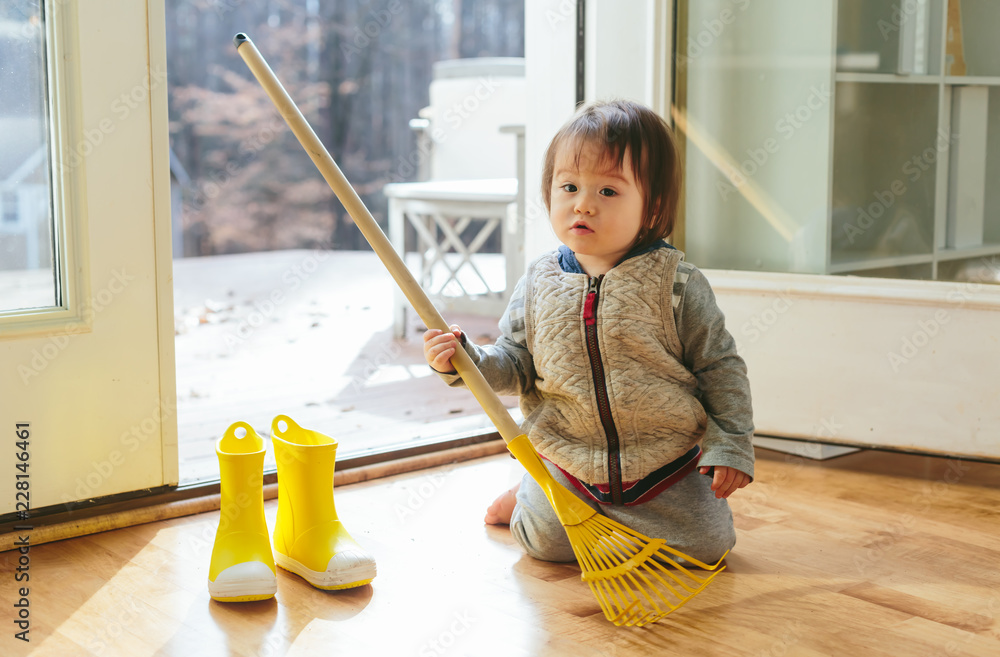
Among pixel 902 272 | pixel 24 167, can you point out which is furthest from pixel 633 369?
pixel 24 167

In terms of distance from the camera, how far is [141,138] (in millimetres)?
1391

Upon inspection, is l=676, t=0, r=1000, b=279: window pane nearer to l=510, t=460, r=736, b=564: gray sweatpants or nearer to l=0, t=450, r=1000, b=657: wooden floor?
l=0, t=450, r=1000, b=657: wooden floor

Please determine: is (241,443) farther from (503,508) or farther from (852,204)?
(852,204)

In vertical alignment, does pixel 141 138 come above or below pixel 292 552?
above

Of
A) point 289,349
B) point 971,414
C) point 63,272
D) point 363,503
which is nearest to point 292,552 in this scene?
point 363,503

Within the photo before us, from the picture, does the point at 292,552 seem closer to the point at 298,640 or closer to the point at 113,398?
the point at 298,640

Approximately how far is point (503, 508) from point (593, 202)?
0.50 metres

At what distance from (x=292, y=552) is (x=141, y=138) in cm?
64

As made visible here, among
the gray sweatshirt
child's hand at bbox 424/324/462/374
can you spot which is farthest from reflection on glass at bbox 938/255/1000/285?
child's hand at bbox 424/324/462/374

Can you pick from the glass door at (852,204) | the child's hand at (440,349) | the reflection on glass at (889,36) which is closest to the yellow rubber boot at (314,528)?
the child's hand at (440,349)

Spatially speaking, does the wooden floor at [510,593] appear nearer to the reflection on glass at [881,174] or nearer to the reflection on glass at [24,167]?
the reflection on glass at [24,167]

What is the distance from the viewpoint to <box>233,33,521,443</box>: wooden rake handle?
109 cm

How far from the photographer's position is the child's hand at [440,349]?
3.81 ft

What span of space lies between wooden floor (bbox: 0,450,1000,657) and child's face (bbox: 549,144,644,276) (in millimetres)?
446
